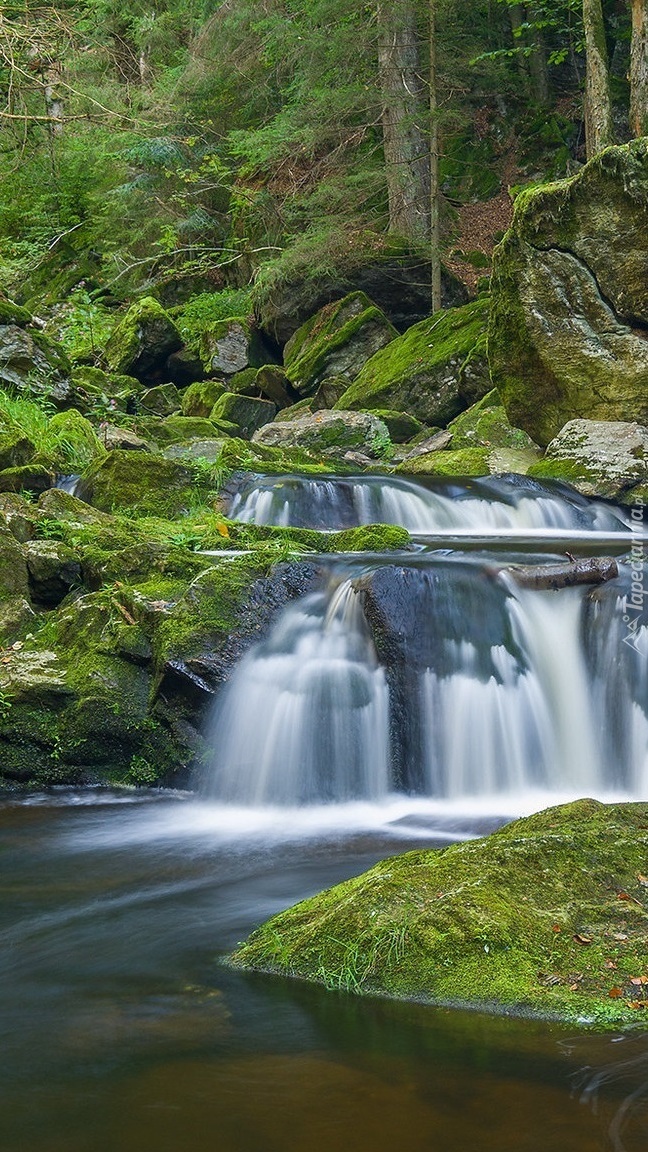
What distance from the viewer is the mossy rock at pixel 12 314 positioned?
1138cm

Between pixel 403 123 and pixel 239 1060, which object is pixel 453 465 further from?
pixel 239 1060

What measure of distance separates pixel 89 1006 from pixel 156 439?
990cm

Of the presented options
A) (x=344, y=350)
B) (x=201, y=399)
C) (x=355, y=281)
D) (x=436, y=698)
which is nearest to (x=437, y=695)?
(x=436, y=698)

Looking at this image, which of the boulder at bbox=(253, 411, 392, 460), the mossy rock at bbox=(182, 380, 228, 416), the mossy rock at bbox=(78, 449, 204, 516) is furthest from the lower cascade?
the mossy rock at bbox=(182, 380, 228, 416)

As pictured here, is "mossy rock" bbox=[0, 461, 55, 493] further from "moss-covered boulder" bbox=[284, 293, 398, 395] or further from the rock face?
"moss-covered boulder" bbox=[284, 293, 398, 395]

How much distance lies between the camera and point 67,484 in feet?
31.7

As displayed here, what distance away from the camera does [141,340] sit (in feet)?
60.0

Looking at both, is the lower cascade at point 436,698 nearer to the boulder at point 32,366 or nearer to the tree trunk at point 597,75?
the boulder at point 32,366

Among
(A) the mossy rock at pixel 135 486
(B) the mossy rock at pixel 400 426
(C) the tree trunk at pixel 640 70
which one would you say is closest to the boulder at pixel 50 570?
(A) the mossy rock at pixel 135 486

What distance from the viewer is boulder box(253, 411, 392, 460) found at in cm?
1352

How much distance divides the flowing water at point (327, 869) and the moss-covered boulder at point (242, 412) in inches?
292

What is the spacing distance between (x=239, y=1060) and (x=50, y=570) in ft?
16.7

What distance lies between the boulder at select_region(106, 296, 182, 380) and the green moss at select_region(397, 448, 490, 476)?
7.69 meters

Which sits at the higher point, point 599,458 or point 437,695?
point 599,458
